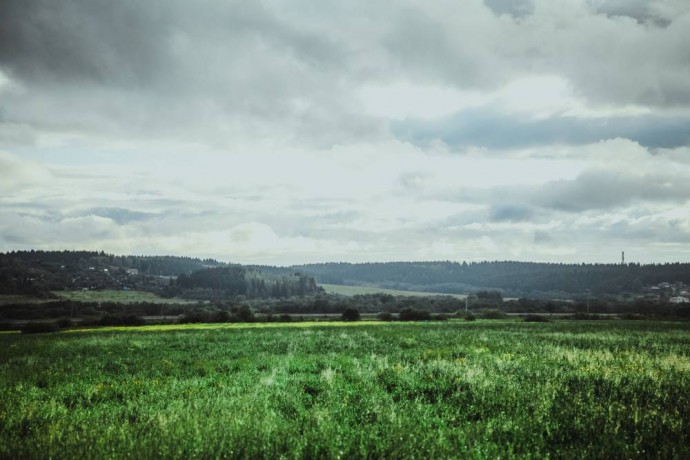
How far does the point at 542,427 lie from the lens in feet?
25.7

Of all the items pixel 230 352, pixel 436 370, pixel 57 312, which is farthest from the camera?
pixel 57 312

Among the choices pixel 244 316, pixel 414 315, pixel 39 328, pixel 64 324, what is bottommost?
pixel 64 324

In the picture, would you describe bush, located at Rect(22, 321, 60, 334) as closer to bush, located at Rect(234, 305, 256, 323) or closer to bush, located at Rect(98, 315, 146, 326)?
bush, located at Rect(98, 315, 146, 326)

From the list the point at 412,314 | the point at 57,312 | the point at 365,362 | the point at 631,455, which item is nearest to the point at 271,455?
the point at 631,455

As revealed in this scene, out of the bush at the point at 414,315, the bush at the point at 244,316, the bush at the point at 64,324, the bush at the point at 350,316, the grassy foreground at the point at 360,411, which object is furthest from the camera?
the bush at the point at 414,315

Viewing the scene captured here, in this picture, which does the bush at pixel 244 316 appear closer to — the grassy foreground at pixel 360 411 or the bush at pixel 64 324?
the bush at pixel 64 324

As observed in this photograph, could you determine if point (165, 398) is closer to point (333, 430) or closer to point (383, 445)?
point (333, 430)

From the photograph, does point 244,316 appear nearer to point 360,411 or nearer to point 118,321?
point 118,321

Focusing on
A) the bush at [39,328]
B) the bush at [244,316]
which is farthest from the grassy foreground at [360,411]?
the bush at [244,316]

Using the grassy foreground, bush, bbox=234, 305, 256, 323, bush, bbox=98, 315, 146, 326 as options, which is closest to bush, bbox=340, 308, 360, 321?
bush, bbox=234, 305, 256, 323

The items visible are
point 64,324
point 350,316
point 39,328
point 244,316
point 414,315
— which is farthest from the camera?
point 414,315

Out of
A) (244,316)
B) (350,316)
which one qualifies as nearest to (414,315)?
(350,316)

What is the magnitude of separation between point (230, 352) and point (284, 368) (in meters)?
7.83

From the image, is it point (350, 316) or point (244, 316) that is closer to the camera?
point (350, 316)
